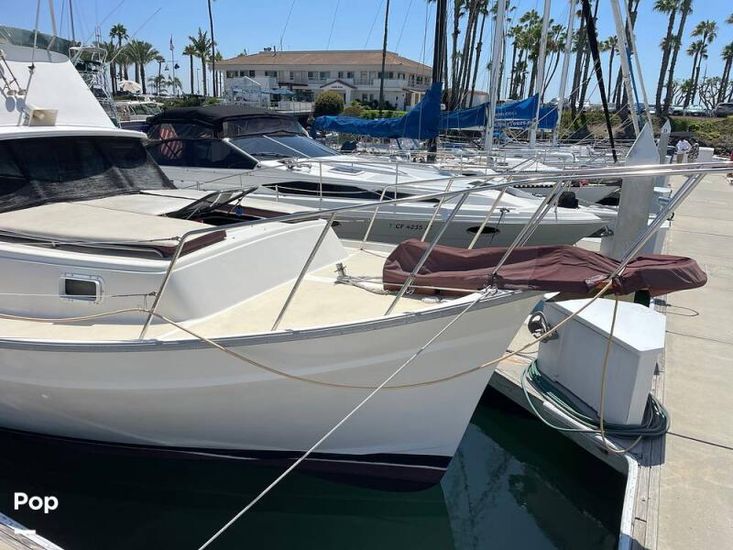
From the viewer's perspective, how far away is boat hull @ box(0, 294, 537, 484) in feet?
12.2

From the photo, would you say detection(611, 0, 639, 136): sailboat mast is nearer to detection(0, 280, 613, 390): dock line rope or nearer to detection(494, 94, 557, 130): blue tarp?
detection(0, 280, 613, 390): dock line rope

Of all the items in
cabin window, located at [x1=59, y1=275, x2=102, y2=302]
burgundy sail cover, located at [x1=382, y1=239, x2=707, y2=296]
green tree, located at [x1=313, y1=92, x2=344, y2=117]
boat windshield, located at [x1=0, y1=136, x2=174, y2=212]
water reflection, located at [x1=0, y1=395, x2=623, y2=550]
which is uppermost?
green tree, located at [x1=313, y1=92, x2=344, y2=117]

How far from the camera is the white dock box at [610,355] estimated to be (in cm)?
428

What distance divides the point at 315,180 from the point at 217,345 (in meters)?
6.24

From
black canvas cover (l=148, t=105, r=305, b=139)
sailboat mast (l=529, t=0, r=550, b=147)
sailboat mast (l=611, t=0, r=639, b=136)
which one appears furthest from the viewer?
sailboat mast (l=529, t=0, r=550, b=147)

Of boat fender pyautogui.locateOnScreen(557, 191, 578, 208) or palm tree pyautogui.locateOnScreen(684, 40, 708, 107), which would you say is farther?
palm tree pyautogui.locateOnScreen(684, 40, 708, 107)

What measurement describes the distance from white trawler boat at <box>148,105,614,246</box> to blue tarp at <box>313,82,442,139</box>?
9.18ft

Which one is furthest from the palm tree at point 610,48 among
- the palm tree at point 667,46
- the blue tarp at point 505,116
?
the blue tarp at point 505,116

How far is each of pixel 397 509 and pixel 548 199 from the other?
270 cm

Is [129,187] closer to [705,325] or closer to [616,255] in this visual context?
[616,255]

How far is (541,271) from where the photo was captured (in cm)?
345

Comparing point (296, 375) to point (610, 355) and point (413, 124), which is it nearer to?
point (610, 355)

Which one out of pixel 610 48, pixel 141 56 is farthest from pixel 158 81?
pixel 610 48

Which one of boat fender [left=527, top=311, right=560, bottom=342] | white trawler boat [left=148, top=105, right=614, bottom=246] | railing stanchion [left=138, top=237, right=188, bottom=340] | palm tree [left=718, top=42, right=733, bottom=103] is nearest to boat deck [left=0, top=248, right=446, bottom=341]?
railing stanchion [left=138, top=237, right=188, bottom=340]
